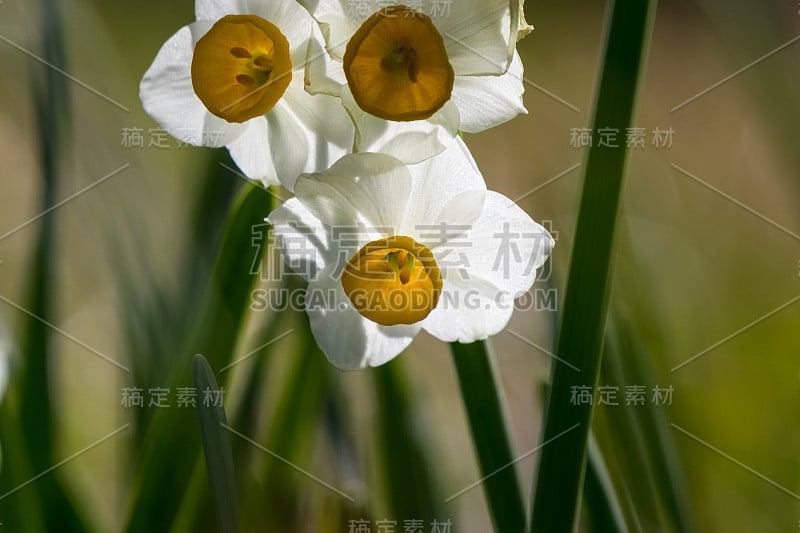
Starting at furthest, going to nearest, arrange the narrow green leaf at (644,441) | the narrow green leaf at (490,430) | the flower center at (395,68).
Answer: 1. the narrow green leaf at (644,441)
2. the narrow green leaf at (490,430)
3. the flower center at (395,68)

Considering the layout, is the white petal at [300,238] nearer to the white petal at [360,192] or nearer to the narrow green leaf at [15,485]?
the white petal at [360,192]

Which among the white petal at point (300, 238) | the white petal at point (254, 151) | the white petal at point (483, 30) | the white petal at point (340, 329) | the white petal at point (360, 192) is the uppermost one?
the white petal at point (483, 30)

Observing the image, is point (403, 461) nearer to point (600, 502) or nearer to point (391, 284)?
point (600, 502)

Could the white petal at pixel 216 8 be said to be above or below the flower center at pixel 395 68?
above

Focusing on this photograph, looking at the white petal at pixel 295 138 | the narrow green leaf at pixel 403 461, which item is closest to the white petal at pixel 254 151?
the white petal at pixel 295 138

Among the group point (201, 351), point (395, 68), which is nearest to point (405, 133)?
point (395, 68)

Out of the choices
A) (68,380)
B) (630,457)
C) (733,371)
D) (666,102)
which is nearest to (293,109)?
(630,457)

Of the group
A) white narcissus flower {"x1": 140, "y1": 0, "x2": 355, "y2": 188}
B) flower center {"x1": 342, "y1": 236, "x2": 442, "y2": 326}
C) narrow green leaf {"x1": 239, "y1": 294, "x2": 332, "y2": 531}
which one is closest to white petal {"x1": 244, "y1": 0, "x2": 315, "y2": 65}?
white narcissus flower {"x1": 140, "y1": 0, "x2": 355, "y2": 188}

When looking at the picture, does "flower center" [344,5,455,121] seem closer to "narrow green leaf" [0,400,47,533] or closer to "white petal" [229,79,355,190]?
"white petal" [229,79,355,190]
